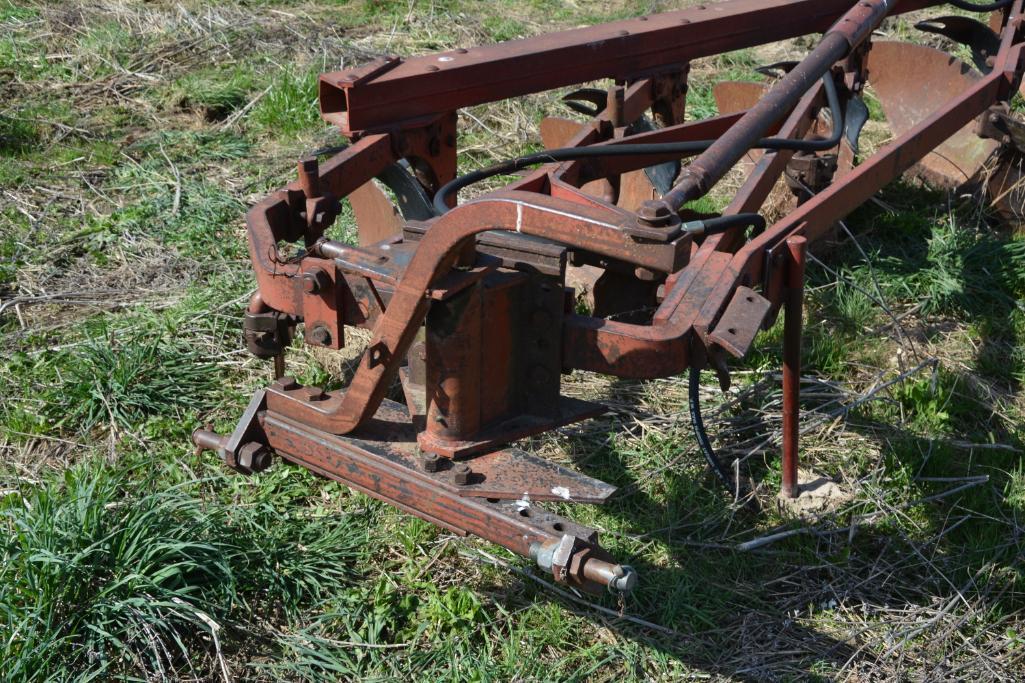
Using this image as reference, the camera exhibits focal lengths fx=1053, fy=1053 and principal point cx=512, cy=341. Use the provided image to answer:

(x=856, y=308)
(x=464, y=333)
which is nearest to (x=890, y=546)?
(x=856, y=308)

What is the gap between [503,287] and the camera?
2436 millimetres

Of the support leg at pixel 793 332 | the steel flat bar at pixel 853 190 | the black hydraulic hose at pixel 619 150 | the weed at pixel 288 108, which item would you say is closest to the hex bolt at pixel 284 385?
the black hydraulic hose at pixel 619 150

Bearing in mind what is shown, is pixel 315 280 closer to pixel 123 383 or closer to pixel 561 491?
pixel 561 491

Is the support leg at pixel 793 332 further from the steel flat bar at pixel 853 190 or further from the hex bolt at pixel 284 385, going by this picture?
the hex bolt at pixel 284 385

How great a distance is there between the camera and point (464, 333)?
2.39 meters

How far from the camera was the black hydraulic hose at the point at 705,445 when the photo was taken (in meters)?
3.12

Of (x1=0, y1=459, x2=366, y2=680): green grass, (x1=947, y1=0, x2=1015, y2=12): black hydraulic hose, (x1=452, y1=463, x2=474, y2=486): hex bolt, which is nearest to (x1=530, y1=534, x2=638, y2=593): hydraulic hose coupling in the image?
(x1=452, y1=463, x2=474, y2=486): hex bolt

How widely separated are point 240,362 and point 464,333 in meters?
1.76

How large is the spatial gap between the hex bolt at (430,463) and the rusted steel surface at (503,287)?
0.01 metres

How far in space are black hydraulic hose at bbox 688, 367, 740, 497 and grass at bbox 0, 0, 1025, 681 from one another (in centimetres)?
6

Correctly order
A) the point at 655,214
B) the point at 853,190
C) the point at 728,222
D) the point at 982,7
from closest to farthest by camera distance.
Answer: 1. the point at 655,214
2. the point at 728,222
3. the point at 853,190
4. the point at 982,7

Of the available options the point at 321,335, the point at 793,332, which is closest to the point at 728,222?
the point at 793,332

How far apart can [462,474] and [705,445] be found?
1100 mm

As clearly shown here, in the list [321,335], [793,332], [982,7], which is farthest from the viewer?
[982,7]
